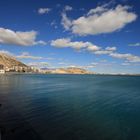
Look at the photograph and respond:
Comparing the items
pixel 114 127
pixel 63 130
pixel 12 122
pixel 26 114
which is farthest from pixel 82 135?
pixel 26 114

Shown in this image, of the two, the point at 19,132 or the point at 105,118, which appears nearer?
the point at 19,132

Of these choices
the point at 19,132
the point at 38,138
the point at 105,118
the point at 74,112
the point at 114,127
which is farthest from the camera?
the point at 74,112

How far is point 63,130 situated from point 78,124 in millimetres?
3588

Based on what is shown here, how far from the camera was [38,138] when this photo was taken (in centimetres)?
2039

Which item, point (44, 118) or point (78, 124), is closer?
point (78, 124)

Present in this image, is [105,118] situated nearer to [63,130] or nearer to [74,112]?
[74,112]

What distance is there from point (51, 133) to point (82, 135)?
12.3ft

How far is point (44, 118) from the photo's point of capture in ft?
93.9

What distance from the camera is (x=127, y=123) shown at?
28.4 meters

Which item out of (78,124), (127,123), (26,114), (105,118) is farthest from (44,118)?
(127,123)

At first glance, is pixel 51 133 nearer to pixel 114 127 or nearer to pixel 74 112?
pixel 114 127

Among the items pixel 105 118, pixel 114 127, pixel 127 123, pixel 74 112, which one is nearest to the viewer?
pixel 114 127

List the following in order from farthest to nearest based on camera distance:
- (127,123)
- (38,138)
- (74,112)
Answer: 1. (74,112)
2. (127,123)
3. (38,138)

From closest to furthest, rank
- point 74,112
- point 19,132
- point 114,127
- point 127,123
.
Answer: point 19,132
point 114,127
point 127,123
point 74,112
